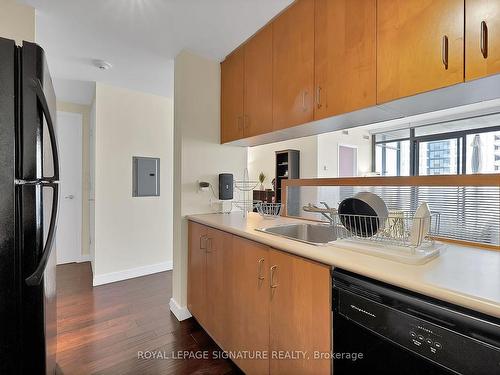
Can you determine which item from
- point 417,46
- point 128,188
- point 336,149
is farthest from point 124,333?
point 336,149

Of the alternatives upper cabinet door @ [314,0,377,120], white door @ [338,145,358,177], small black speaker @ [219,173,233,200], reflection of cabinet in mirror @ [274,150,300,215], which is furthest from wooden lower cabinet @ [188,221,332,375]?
white door @ [338,145,358,177]

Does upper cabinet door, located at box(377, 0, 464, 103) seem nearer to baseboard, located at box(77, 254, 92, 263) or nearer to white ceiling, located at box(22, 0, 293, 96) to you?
white ceiling, located at box(22, 0, 293, 96)

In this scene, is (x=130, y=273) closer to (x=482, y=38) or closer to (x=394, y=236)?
(x=394, y=236)

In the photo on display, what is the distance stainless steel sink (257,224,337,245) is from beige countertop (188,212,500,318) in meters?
0.41

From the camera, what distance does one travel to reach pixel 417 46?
3.32 ft

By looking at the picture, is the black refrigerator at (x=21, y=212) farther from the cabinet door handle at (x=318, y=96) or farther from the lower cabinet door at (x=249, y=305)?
the cabinet door handle at (x=318, y=96)

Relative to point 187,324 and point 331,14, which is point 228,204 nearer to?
point 187,324

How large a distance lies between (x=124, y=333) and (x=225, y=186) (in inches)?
54.5

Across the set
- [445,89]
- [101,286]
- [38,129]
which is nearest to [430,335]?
[445,89]

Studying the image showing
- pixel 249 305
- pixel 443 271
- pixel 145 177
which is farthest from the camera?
pixel 145 177

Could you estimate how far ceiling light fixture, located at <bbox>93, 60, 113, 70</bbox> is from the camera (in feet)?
7.63

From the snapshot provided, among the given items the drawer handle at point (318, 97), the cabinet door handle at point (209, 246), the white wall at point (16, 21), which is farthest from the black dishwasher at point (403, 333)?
the white wall at point (16, 21)

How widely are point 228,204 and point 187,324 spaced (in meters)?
1.05

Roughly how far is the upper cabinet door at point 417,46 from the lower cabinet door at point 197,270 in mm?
1435
